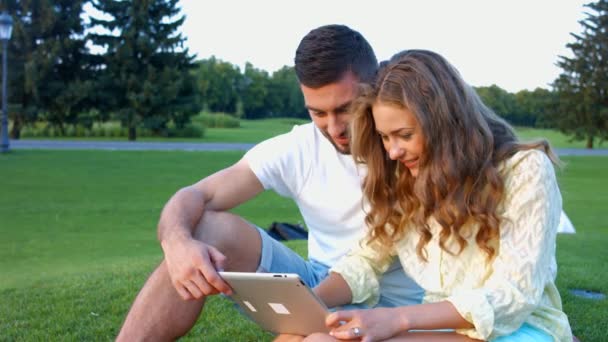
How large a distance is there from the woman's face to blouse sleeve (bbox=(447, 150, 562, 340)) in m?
0.33

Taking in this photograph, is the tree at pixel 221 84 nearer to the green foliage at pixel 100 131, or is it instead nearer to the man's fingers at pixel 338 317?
the green foliage at pixel 100 131

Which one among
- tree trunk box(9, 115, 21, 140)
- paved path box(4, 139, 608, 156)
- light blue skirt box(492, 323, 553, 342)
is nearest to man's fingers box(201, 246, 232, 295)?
light blue skirt box(492, 323, 553, 342)

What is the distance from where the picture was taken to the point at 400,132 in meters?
2.45

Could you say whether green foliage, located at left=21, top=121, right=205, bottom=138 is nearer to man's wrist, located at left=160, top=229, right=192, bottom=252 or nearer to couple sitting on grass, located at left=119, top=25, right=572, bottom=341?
couple sitting on grass, located at left=119, top=25, right=572, bottom=341

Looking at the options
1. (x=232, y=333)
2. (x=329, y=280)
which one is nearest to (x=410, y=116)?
(x=329, y=280)

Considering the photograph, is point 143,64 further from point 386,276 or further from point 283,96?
point 283,96

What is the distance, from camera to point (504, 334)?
7.31ft

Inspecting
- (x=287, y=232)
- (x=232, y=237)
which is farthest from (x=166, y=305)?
(x=287, y=232)

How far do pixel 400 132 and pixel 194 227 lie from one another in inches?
37.2

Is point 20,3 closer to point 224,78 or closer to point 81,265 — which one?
point 81,265

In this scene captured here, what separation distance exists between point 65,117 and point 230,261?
115 ft

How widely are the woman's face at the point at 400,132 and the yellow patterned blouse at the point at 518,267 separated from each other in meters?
0.29

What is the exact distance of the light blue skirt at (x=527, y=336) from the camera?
2.24 m

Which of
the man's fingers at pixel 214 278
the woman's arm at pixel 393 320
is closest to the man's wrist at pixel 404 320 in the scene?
the woman's arm at pixel 393 320
